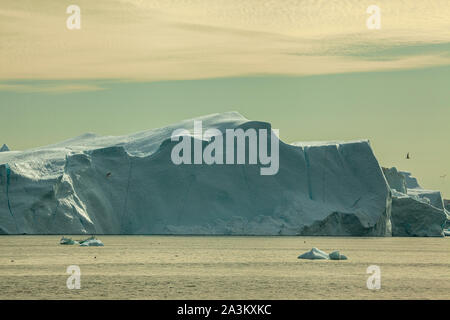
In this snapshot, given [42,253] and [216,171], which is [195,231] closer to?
[216,171]

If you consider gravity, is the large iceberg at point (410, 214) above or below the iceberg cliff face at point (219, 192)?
below

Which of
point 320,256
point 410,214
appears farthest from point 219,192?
point 320,256

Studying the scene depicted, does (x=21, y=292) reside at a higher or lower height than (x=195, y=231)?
higher

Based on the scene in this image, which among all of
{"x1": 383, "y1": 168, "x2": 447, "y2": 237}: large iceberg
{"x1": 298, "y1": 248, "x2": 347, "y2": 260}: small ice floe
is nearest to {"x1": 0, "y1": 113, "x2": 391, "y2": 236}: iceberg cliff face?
{"x1": 383, "y1": 168, "x2": 447, "y2": 237}: large iceberg

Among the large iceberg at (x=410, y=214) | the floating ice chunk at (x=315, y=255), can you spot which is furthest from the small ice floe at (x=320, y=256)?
the large iceberg at (x=410, y=214)

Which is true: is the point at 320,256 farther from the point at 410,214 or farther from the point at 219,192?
Answer: the point at 410,214

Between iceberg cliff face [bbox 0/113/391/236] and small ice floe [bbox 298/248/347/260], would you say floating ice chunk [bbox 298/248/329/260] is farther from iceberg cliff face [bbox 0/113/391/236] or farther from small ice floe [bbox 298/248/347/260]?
iceberg cliff face [bbox 0/113/391/236]

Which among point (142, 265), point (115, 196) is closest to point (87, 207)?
point (115, 196)

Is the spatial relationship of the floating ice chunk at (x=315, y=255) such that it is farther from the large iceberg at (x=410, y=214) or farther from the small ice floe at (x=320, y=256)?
the large iceberg at (x=410, y=214)
